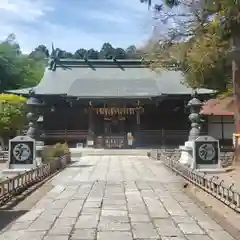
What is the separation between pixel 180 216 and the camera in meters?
7.47

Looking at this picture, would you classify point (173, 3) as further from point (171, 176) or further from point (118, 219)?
point (118, 219)

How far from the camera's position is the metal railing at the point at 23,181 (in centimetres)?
930

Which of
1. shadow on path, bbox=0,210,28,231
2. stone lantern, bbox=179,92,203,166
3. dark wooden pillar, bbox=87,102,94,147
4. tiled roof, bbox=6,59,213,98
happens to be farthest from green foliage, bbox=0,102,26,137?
shadow on path, bbox=0,210,28,231

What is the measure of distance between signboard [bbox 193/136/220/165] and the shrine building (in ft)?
52.6

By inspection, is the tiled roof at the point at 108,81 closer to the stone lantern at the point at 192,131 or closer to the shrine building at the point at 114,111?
the shrine building at the point at 114,111

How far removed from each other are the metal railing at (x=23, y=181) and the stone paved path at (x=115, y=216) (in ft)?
2.49

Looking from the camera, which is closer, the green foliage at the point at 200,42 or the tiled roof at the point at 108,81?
the green foliage at the point at 200,42

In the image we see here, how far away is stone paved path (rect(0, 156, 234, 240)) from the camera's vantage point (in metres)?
6.10

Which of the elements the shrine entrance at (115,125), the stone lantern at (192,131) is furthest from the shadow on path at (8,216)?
the shrine entrance at (115,125)

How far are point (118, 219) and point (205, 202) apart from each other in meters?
2.70

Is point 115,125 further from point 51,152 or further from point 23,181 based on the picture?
point 23,181

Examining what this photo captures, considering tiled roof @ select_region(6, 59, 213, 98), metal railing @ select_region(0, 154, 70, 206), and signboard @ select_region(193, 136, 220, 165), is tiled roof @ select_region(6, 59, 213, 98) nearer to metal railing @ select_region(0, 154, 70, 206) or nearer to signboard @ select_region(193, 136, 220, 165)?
signboard @ select_region(193, 136, 220, 165)

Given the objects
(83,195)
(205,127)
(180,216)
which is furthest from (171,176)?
(205,127)

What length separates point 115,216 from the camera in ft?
24.5
